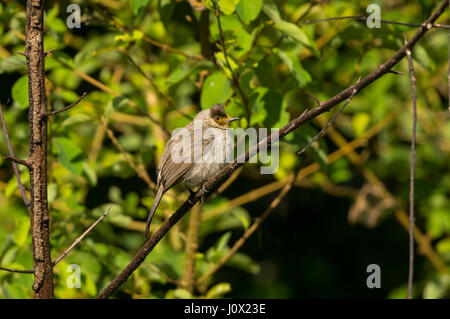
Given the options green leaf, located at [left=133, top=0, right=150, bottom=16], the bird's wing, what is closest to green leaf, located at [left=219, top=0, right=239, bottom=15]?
green leaf, located at [left=133, top=0, right=150, bottom=16]

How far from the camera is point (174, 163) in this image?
3801 millimetres

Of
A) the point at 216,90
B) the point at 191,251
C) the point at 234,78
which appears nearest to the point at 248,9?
the point at 234,78

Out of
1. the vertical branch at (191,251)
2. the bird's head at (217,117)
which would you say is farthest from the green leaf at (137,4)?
the vertical branch at (191,251)

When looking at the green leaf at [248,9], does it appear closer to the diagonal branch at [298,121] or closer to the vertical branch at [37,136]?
the diagonal branch at [298,121]

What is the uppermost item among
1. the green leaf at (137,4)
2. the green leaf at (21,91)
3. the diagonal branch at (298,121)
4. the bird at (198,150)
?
the green leaf at (137,4)

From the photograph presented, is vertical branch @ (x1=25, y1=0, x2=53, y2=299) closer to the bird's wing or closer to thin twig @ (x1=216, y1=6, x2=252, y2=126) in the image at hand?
thin twig @ (x1=216, y1=6, x2=252, y2=126)

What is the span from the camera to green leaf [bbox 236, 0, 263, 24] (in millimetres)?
2902

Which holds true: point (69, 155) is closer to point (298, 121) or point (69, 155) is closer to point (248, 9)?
point (248, 9)

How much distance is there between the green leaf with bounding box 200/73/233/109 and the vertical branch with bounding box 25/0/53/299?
1.01 metres

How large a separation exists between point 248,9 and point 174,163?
127 centimetres

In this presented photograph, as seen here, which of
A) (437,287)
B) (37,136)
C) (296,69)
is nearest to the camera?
(37,136)

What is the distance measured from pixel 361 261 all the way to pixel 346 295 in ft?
1.29

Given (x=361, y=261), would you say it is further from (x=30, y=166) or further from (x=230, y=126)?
(x=30, y=166)

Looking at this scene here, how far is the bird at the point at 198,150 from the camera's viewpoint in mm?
3812
